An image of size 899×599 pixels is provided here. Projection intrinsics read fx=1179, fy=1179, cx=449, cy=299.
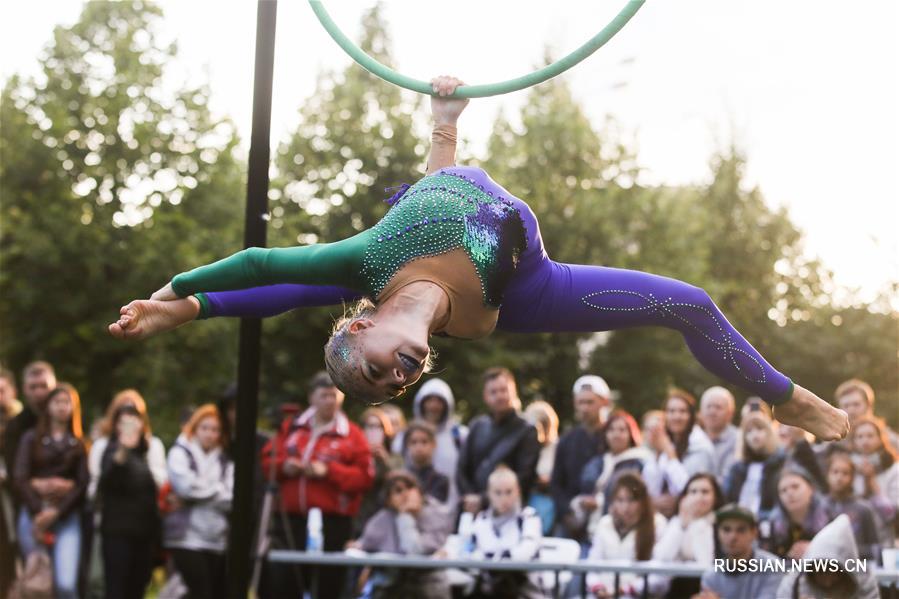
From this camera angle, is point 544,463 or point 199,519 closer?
point 199,519

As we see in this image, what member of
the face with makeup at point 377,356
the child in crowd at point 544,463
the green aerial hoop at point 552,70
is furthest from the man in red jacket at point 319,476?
the face with makeup at point 377,356

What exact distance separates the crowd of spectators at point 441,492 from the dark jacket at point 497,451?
0.01m

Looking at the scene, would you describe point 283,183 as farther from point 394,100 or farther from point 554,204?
point 554,204

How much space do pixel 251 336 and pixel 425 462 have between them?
2.75 m

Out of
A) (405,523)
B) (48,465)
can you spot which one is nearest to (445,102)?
(405,523)

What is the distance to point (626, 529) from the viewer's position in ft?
22.5

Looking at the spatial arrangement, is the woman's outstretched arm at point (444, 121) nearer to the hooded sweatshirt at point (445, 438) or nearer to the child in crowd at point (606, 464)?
the child in crowd at point (606, 464)

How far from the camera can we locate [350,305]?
13.5ft

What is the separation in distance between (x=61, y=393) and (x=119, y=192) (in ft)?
33.5

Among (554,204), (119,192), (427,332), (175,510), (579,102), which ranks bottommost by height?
(175,510)

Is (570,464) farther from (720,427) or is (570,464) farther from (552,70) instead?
(552,70)

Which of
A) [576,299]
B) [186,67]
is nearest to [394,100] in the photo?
[186,67]

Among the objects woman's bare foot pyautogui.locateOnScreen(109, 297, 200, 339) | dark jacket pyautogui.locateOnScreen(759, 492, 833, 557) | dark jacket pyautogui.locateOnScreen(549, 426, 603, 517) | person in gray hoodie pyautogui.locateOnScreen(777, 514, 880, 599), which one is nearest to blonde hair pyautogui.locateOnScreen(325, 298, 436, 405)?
woman's bare foot pyautogui.locateOnScreen(109, 297, 200, 339)

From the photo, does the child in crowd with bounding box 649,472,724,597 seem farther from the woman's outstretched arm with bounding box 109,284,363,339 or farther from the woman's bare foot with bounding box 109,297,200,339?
the woman's bare foot with bounding box 109,297,200,339
